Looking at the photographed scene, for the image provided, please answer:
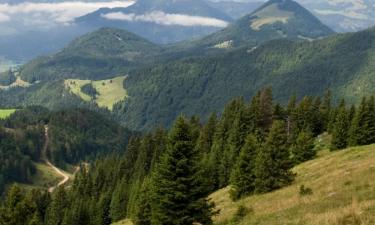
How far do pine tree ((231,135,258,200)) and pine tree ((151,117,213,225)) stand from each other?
18.3m

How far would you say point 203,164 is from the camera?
Result: 37.5 meters

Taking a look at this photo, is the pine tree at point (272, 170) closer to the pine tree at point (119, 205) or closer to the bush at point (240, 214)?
the bush at point (240, 214)

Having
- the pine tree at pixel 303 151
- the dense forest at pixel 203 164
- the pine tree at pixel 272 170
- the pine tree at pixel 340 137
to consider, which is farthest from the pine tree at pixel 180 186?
the pine tree at pixel 340 137

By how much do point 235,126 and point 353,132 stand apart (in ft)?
84.7

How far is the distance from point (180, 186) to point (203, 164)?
5588mm

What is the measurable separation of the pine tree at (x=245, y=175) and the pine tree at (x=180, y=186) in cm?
1832

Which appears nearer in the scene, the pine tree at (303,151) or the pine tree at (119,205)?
the pine tree at (303,151)

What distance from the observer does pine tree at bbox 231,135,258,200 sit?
5159cm

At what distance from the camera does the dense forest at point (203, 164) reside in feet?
109

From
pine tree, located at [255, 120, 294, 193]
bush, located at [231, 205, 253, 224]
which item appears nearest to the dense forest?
pine tree, located at [255, 120, 294, 193]

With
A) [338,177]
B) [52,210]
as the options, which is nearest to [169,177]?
[338,177]

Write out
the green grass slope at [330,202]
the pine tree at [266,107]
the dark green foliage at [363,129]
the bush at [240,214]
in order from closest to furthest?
1. the green grass slope at [330,202]
2. the bush at [240,214]
3. the dark green foliage at [363,129]
4. the pine tree at [266,107]

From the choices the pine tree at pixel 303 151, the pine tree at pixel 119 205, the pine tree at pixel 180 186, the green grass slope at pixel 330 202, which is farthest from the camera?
the pine tree at pixel 119 205

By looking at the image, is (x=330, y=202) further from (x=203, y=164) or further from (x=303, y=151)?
(x=303, y=151)
